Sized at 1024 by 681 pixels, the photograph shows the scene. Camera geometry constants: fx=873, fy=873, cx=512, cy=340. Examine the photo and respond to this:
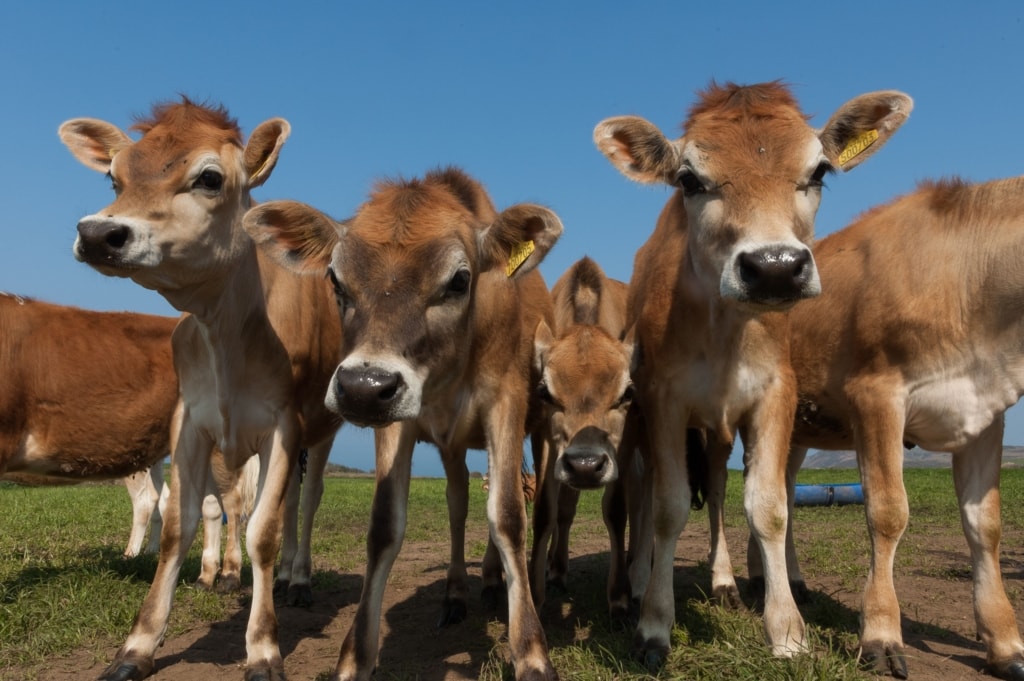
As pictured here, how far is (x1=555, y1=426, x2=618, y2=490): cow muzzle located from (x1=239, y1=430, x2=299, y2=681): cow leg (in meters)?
1.66

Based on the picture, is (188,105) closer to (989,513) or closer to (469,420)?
(469,420)

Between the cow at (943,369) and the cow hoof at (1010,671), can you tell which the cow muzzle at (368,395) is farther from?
the cow hoof at (1010,671)

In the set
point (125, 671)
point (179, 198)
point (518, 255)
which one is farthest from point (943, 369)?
point (125, 671)

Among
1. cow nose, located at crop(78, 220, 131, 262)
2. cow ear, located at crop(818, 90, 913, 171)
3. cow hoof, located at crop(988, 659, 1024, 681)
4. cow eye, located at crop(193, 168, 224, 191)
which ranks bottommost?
cow hoof, located at crop(988, 659, 1024, 681)

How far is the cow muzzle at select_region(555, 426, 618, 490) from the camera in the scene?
5008 mm

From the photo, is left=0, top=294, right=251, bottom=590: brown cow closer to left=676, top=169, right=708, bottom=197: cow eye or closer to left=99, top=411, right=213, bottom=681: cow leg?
left=99, top=411, right=213, bottom=681: cow leg

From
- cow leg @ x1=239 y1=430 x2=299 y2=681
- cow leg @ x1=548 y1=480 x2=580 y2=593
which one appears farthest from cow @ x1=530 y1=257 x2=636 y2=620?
cow leg @ x1=239 y1=430 x2=299 y2=681

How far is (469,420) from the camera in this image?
5.16 meters

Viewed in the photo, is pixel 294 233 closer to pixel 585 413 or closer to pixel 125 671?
pixel 585 413

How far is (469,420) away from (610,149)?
184 cm

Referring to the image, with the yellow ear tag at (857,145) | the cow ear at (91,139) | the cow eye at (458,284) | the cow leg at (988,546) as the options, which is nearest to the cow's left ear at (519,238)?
the cow eye at (458,284)

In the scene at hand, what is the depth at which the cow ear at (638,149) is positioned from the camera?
5.16m

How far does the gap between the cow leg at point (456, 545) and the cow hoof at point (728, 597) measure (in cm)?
193

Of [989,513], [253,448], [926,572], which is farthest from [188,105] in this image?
[926,572]
